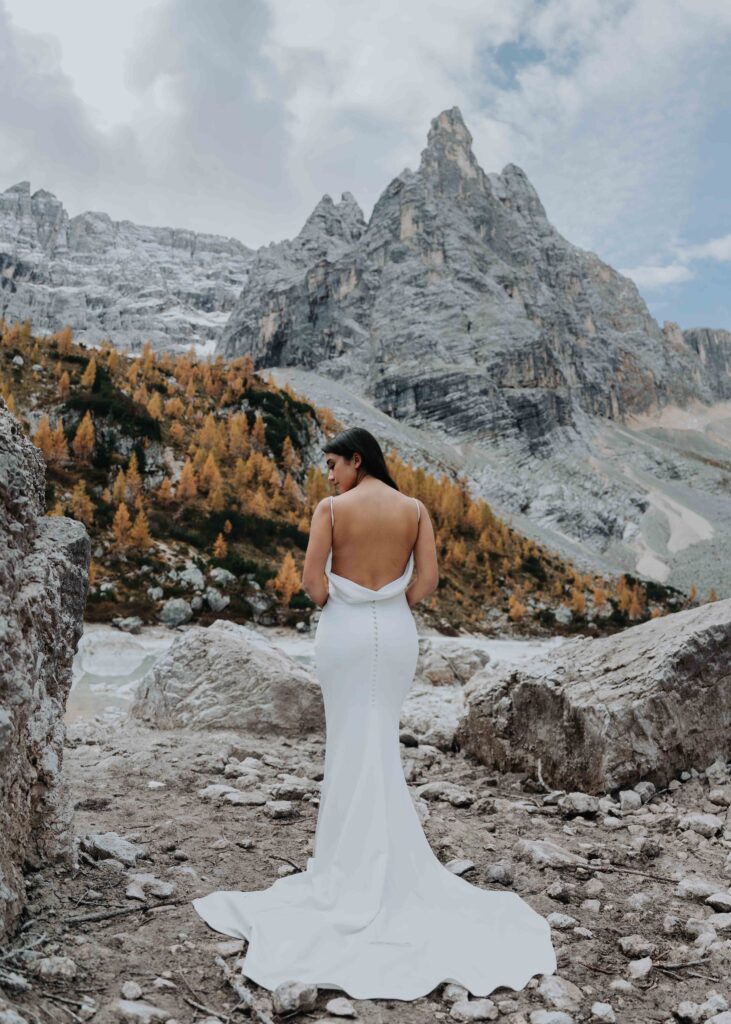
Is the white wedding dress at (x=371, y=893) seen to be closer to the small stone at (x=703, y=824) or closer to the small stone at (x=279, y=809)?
the small stone at (x=279, y=809)

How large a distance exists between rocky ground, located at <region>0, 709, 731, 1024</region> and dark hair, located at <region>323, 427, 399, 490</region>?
8.34 ft

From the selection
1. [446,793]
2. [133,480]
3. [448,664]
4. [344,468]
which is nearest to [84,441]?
Answer: [133,480]

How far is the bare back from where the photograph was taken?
3.97 m

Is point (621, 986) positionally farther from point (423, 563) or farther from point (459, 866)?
point (423, 563)

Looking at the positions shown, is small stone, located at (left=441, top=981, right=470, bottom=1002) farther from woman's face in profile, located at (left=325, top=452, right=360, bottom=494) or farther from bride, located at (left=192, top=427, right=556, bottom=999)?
woman's face in profile, located at (left=325, top=452, right=360, bottom=494)

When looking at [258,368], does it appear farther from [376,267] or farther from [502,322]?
[502,322]

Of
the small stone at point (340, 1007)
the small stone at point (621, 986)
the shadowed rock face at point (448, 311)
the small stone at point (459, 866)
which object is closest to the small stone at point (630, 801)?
the small stone at point (459, 866)

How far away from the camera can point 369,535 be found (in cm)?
397

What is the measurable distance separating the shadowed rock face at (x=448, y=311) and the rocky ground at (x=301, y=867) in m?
109

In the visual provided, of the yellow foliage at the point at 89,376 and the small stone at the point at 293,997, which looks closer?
the small stone at the point at 293,997

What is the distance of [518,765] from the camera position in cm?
651

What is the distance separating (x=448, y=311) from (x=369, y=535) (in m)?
134

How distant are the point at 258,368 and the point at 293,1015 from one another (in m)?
140

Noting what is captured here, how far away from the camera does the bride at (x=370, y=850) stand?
3.01 meters
